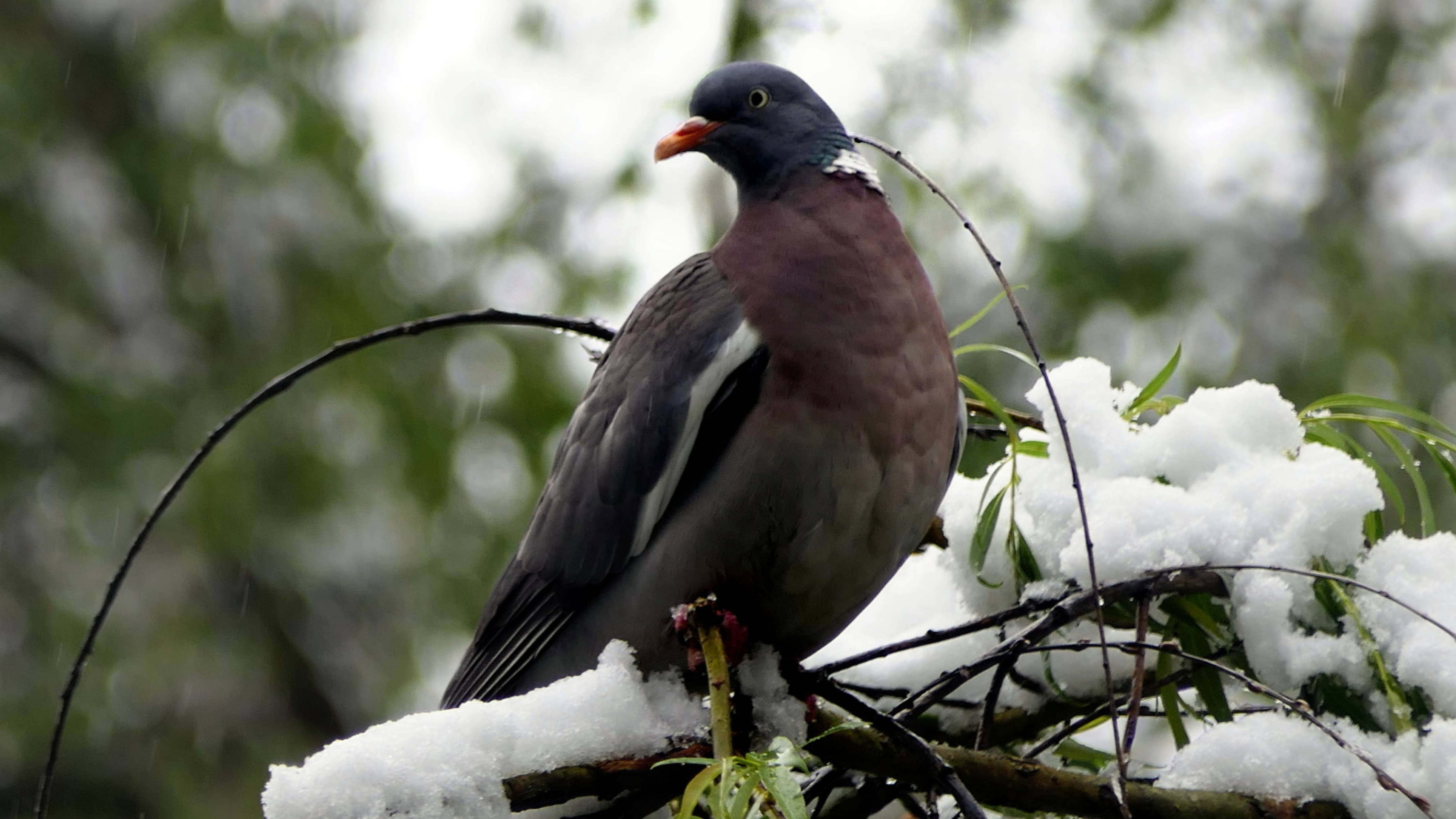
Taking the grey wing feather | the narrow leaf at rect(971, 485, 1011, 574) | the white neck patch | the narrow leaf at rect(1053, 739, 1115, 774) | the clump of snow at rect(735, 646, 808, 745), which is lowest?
the narrow leaf at rect(1053, 739, 1115, 774)

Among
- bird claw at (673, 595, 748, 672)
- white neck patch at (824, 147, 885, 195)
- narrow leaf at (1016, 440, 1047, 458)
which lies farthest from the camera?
white neck patch at (824, 147, 885, 195)

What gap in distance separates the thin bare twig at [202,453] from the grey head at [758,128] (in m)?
0.53

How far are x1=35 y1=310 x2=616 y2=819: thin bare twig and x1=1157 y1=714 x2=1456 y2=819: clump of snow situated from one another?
113 centimetres

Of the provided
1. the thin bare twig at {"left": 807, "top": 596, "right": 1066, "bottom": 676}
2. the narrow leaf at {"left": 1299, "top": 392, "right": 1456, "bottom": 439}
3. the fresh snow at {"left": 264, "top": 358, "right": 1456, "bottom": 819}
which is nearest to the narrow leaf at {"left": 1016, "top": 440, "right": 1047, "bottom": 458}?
the fresh snow at {"left": 264, "top": 358, "right": 1456, "bottom": 819}

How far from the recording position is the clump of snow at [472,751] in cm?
145

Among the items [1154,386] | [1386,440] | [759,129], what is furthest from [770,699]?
[759,129]

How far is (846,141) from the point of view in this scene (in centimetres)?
257

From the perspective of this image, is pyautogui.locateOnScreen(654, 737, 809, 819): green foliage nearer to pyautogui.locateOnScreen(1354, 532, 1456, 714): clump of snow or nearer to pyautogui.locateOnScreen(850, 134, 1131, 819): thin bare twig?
pyautogui.locateOnScreen(850, 134, 1131, 819): thin bare twig

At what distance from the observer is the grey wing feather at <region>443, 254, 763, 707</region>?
216cm

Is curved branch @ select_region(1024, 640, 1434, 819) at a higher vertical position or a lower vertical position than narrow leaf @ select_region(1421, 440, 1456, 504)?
Result: lower

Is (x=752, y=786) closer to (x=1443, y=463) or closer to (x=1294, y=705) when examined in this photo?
(x=1294, y=705)

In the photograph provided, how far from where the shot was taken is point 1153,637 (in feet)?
6.35

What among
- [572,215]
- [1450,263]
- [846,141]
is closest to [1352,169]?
[1450,263]

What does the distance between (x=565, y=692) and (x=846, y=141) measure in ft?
4.33
